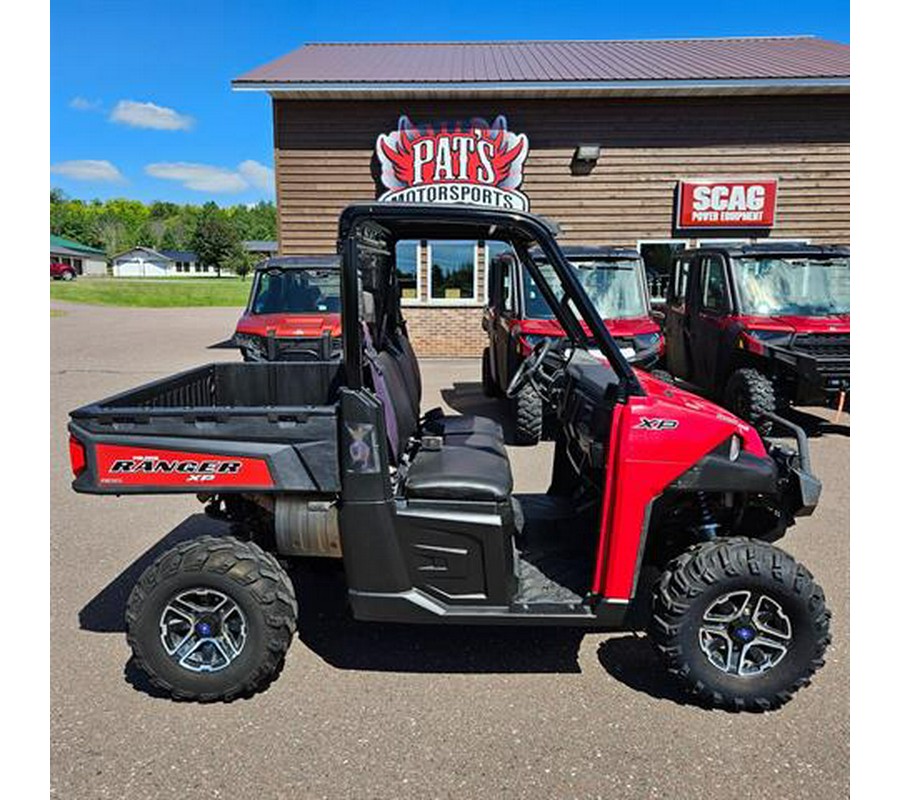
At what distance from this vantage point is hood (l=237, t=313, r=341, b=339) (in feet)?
27.7

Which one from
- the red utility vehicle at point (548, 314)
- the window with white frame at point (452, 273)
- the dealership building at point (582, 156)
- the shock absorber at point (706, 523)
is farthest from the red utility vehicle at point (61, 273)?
the shock absorber at point (706, 523)

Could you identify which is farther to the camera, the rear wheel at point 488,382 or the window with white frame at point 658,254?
the window with white frame at point 658,254

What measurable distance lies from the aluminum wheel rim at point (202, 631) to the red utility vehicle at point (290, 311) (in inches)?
209

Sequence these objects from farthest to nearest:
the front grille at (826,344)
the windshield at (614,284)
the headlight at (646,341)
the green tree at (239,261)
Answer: the green tree at (239,261) → the windshield at (614,284) → the headlight at (646,341) → the front grille at (826,344)

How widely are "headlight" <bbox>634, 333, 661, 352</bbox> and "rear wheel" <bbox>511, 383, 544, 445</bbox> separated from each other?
1.52m

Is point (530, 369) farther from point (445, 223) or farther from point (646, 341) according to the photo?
point (646, 341)

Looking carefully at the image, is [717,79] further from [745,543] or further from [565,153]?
[745,543]

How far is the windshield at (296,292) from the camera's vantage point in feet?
30.3

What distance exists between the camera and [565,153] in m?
12.7

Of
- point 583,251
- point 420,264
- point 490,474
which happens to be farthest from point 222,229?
point 490,474

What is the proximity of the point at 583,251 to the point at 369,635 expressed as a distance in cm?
620

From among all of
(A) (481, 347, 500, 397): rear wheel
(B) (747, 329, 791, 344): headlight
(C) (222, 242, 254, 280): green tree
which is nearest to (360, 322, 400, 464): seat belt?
(B) (747, 329, 791, 344): headlight

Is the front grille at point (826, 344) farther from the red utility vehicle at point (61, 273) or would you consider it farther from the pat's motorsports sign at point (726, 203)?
the red utility vehicle at point (61, 273)

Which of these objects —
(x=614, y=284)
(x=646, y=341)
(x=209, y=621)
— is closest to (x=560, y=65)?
(x=614, y=284)
